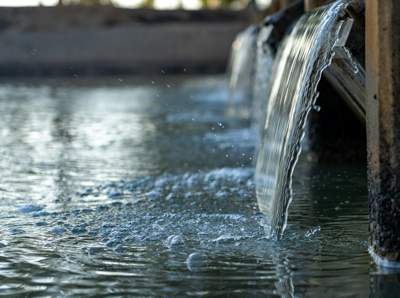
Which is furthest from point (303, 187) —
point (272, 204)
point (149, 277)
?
point (149, 277)

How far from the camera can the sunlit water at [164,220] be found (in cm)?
423

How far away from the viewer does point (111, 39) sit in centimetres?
2606

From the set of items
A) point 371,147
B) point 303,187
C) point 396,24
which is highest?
point 396,24

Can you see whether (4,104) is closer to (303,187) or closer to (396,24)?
(303,187)

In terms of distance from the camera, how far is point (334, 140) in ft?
26.9

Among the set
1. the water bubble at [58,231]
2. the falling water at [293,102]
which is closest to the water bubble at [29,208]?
the water bubble at [58,231]

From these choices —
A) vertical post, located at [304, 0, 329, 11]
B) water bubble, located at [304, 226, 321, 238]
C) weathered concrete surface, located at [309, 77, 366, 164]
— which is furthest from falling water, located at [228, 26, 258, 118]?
water bubble, located at [304, 226, 321, 238]

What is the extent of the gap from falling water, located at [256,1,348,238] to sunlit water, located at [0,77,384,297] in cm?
15

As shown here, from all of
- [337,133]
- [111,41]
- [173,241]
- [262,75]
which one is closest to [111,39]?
[111,41]

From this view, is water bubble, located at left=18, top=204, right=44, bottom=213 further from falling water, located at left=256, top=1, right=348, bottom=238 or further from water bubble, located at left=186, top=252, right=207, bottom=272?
water bubble, located at left=186, top=252, right=207, bottom=272

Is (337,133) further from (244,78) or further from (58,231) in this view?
(244,78)

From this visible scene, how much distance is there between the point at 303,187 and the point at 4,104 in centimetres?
887

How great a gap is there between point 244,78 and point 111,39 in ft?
37.2

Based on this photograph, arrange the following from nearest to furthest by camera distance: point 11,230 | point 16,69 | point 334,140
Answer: point 11,230 < point 334,140 < point 16,69
